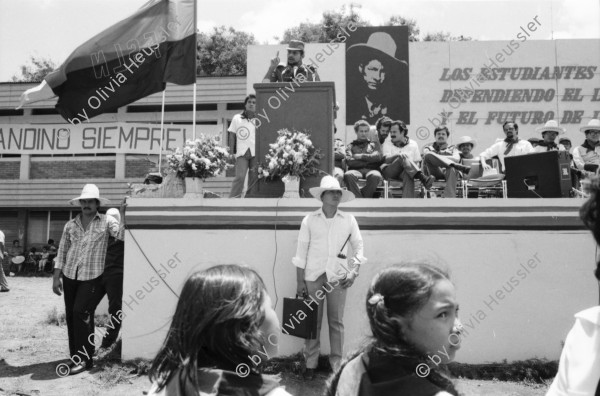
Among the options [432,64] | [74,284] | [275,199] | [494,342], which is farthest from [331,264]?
[432,64]

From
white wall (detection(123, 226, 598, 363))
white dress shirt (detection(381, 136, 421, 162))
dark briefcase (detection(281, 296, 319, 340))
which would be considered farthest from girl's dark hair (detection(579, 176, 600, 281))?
white dress shirt (detection(381, 136, 421, 162))

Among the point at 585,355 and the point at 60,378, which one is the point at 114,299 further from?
the point at 585,355

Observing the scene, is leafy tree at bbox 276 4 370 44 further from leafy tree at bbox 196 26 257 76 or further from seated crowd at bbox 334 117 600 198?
seated crowd at bbox 334 117 600 198

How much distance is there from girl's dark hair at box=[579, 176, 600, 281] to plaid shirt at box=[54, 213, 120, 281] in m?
5.89

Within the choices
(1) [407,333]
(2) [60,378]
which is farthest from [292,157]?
(1) [407,333]

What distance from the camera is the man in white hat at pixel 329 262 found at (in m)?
5.93

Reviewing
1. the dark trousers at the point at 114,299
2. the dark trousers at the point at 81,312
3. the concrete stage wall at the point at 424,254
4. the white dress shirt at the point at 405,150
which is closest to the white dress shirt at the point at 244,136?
the concrete stage wall at the point at 424,254

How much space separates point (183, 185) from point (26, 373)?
9.53 feet

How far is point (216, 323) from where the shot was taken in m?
1.72

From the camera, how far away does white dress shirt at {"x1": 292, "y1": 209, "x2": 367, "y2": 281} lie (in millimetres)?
5969

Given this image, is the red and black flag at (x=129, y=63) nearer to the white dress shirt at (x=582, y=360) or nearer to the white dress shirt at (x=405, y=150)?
the white dress shirt at (x=405, y=150)

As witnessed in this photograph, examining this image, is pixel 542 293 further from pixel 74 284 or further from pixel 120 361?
pixel 74 284

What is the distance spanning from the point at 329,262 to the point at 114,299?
3.00m

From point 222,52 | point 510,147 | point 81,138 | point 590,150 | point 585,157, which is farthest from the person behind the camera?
point 222,52
